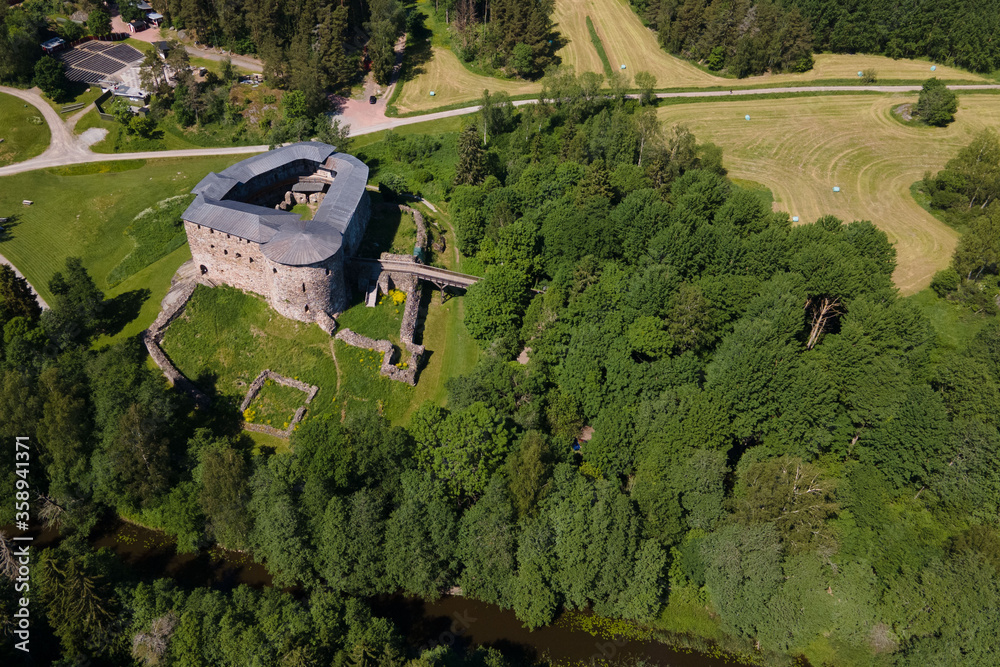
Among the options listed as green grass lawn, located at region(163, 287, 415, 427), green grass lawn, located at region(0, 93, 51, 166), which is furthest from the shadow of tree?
green grass lawn, located at region(163, 287, 415, 427)

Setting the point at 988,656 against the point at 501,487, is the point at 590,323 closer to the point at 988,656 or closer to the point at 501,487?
the point at 501,487

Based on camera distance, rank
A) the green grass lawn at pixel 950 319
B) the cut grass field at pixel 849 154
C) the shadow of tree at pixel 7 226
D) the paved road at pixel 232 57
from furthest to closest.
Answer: the paved road at pixel 232 57 < the cut grass field at pixel 849 154 < the shadow of tree at pixel 7 226 < the green grass lawn at pixel 950 319

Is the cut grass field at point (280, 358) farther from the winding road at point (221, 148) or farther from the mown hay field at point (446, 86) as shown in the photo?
the mown hay field at point (446, 86)

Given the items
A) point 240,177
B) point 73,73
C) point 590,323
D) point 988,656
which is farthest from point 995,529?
point 73,73

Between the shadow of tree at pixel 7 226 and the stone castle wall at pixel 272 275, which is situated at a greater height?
the stone castle wall at pixel 272 275

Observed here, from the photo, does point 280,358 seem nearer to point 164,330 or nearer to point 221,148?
point 164,330

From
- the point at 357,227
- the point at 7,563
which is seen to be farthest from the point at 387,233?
the point at 7,563

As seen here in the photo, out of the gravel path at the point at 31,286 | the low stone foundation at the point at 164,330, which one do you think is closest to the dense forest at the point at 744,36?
the low stone foundation at the point at 164,330
